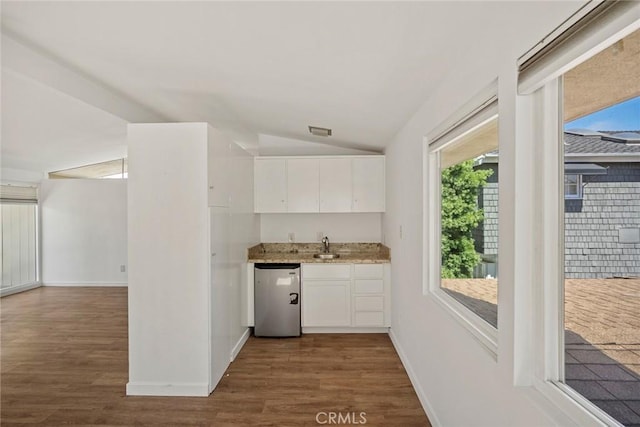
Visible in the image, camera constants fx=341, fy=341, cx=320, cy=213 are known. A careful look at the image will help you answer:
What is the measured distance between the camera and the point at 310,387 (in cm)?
293

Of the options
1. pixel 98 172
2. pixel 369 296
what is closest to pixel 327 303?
pixel 369 296

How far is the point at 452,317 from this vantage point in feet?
6.66

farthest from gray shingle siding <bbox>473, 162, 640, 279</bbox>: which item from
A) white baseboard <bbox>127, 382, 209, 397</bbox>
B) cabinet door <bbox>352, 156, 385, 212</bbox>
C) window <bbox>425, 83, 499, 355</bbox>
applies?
cabinet door <bbox>352, 156, 385, 212</bbox>

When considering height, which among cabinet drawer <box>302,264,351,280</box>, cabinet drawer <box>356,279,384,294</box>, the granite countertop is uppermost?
the granite countertop

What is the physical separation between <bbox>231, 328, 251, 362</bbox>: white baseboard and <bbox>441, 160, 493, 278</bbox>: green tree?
2.26 m

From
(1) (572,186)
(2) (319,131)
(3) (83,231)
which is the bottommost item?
(3) (83,231)

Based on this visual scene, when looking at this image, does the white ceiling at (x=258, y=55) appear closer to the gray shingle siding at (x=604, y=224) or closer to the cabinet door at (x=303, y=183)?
the gray shingle siding at (x=604, y=224)

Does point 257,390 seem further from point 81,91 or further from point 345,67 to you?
point 81,91

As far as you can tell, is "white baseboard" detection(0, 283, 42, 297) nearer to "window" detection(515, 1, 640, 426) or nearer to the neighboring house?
"window" detection(515, 1, 640, 426)

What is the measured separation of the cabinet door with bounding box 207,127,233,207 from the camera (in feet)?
9.45

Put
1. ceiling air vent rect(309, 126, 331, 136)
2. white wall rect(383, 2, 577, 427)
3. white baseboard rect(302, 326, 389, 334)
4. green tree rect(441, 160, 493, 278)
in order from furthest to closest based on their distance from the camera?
white baseboard rect(302, 326, 389, 334), ceiling air vent rect(309, 126, 331, 136), green tree rect(441, 160, 493, 278), white wall rect(383, 2, 577, 427)

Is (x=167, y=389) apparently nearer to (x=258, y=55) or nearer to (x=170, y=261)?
(x=170, y=261)

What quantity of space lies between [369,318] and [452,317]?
88.2 inches

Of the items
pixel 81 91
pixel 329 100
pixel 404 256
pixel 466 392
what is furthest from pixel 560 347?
pixel 81 91
